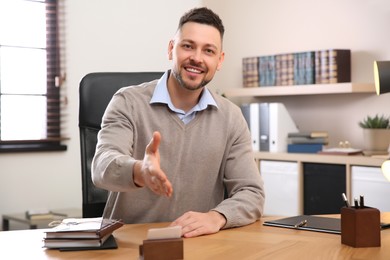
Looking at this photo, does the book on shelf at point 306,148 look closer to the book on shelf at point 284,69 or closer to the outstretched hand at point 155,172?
the book on shelf at point 284,69

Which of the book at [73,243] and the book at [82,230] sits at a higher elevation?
the book at [82,230]

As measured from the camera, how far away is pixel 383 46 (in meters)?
3.99

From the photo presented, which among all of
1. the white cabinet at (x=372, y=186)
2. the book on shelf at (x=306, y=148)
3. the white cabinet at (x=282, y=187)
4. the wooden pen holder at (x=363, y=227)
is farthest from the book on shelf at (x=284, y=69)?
the wooden pen holder at (x=363, y=227)

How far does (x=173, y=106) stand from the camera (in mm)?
2094

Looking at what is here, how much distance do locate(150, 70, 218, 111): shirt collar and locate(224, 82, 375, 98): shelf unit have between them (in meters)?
1.98

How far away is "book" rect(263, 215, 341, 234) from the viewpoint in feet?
5.82

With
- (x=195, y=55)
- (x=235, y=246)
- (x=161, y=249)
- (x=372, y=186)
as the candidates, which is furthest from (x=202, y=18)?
(x=372, y=186)

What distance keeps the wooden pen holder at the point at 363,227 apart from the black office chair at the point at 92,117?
3.22 feet

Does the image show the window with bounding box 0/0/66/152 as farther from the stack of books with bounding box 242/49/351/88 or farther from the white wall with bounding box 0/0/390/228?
the stack of books with bounding box 242/49/351/88

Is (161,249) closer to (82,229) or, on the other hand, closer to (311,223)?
(82,229)

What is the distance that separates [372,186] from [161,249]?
8.12 feet

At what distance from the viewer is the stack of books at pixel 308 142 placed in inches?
160

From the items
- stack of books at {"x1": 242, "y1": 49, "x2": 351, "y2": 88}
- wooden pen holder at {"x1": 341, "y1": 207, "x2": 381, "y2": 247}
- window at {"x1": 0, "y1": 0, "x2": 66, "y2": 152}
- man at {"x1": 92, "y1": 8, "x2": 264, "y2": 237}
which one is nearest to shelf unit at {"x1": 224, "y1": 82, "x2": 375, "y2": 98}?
stack of books at {"x1": 242, "y1": 49, "x2": 351, "y2": 88}

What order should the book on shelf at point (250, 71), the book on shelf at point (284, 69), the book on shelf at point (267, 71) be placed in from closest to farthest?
1. the book on shelf at point (284, 69)
2. the book on shelf at point (267, 71)
3. the book on shelf at point (250, 71)
